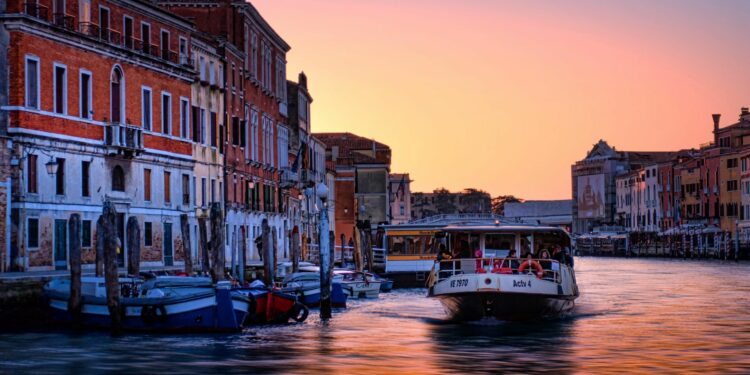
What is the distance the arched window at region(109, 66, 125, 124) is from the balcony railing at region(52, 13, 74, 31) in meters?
3.75

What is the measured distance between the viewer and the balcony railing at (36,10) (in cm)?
4059

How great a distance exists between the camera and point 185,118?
2146 inches

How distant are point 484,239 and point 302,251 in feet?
121

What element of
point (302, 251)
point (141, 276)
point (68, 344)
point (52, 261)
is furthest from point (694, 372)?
point (302, 251)

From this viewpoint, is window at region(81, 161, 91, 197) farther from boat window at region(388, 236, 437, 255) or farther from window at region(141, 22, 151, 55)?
boat window at region(388, 236, 437, 255)

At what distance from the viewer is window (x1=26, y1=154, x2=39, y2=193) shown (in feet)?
132

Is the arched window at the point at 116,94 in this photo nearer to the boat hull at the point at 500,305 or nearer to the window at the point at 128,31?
the window at the point at 128,31

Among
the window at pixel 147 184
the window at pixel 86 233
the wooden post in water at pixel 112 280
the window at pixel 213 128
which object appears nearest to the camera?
the wooden post in water at pixel 112 280

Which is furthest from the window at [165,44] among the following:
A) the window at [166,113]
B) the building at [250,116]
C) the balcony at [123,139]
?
the building at [250,116]

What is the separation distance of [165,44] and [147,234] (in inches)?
295

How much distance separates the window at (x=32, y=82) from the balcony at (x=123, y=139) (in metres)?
5.01

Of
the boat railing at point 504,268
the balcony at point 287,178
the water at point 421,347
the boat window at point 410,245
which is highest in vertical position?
the balcony at point 287,178

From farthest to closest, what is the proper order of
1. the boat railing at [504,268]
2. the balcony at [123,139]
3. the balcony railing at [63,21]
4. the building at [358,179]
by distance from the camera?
the building at [358,179] < the balcony at [123,139] < the balcony railing at [63,21] < the boat railing at [504,268]

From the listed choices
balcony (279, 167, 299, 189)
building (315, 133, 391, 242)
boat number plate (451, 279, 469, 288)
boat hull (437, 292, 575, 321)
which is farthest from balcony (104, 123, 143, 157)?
building (315, 133, 391, 242)
